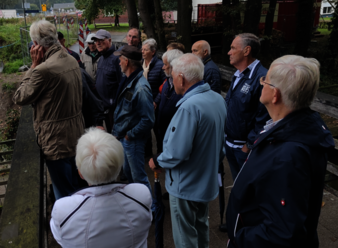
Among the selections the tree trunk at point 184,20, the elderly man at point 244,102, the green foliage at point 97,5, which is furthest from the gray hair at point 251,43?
the green foliage at point 97,5

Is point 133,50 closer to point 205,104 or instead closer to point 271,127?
point 205,104

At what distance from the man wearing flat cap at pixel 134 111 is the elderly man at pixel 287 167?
5.74ft

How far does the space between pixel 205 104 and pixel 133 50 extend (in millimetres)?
1268

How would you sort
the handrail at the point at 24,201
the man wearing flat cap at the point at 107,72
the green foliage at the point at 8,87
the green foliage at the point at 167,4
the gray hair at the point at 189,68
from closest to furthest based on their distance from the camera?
the handrail at the point at 24,201, the gray hair at the point at 189,68, the man wearing flat cap at the point at 107,72, the green foliage at the point at 8,87, the green foliage at the point at 167,4

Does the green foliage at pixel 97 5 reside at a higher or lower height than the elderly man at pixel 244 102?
higher

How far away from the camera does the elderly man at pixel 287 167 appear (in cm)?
141

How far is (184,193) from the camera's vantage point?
242 cm

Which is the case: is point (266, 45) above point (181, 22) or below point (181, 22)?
below

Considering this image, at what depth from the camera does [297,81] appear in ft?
4.90

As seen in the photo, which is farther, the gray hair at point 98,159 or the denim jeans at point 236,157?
the denim jeans at point 236,157

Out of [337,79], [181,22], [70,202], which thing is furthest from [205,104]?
[337,79]

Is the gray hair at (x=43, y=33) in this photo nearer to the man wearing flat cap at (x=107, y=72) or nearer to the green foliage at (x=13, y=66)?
the man wearing flat cap at (x=107, y=72)

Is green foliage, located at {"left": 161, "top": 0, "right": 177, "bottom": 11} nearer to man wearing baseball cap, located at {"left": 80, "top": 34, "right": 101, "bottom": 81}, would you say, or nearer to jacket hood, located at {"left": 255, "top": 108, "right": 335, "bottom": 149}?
man wearing baseball cap, located at {"left": 80, "top": 34, "right": 101, "bottom": 81}

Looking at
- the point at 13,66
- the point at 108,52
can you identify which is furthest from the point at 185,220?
the point at 13,66
